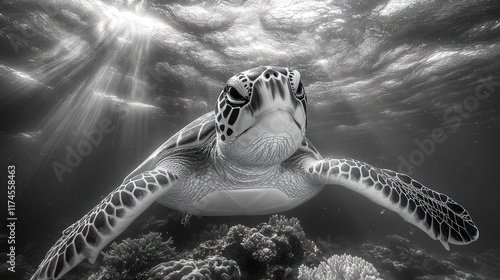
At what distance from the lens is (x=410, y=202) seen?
119 inches

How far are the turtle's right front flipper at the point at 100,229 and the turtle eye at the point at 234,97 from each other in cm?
136

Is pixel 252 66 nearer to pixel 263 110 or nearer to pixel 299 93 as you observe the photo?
pixel 299 93

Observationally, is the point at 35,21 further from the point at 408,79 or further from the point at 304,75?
the point at 408,79

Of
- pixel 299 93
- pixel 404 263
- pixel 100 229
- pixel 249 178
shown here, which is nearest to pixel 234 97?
pixel 299 93

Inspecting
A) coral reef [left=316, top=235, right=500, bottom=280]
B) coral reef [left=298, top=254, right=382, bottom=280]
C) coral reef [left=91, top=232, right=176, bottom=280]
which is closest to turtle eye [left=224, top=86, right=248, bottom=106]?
coral reef [left=298, top=254, right=382, bottom=280]

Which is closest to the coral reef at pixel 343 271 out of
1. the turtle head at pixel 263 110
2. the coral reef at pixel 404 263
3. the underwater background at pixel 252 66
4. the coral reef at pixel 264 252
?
the coral reef at pixel 264 252

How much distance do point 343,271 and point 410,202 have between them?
50.0 inches

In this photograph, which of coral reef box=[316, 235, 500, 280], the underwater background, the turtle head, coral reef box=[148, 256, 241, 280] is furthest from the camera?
coral reef box=[316, 235, 500, 280]

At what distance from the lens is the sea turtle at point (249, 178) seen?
2291 millimetres

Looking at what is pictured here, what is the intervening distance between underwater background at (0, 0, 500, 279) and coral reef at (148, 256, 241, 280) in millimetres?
3775

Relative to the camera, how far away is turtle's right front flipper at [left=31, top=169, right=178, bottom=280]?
7.72ft

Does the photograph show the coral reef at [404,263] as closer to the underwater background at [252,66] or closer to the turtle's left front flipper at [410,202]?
the underwater background at [252,66]

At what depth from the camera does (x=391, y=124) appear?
19.3 m

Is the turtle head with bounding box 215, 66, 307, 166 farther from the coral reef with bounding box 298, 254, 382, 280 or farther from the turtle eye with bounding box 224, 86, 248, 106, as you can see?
the coral reef with bounding box 298, 254, 382, 280
